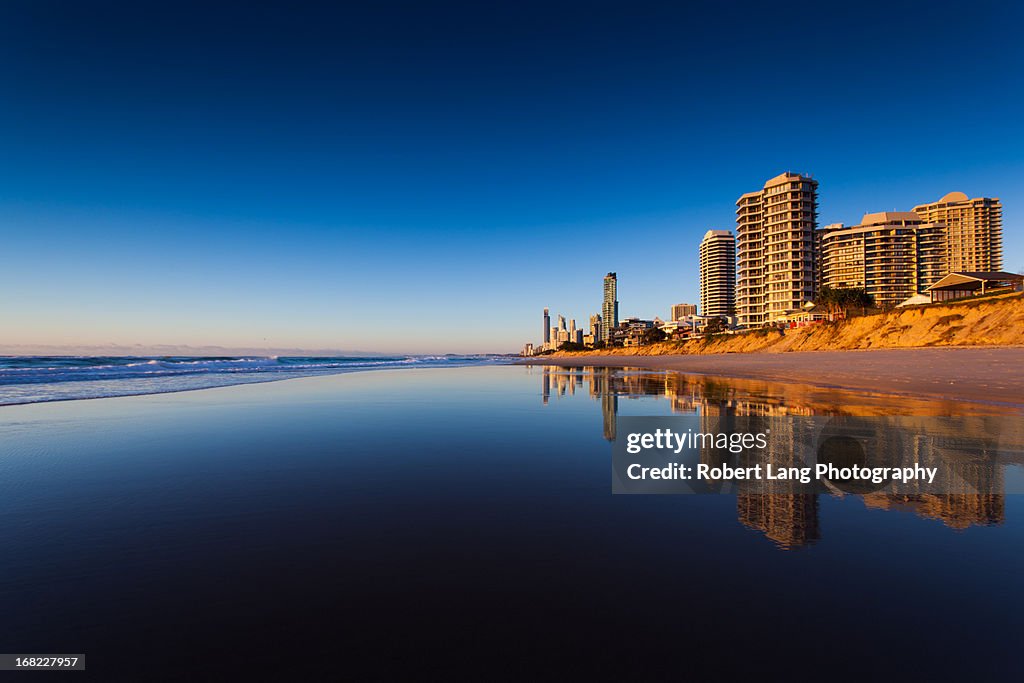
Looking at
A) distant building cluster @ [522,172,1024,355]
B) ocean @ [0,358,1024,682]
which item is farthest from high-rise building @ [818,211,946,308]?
ocean @ [0,358,1024,682]

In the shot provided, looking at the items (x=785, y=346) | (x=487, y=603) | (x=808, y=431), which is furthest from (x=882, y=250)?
(x=487, y=603)

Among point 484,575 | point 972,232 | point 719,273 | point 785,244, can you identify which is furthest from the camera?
point 719,273

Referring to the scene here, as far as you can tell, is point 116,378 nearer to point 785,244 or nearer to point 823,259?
point 785,244

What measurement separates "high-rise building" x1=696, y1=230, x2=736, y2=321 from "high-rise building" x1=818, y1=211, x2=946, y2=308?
1547 inches

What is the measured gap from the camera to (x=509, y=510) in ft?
16.1

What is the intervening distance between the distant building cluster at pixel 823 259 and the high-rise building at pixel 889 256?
0.97 ft

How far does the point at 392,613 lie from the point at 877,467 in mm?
6994

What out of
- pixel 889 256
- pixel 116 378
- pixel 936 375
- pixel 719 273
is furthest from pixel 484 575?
pixel 719 273

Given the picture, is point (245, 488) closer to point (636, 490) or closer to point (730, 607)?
point (636, 490)

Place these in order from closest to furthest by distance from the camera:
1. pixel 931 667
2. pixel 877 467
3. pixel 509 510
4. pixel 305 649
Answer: pixel 931 667
pixel 305 649
pixel 509 510
pixel 877 467

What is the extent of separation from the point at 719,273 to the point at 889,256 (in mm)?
54067

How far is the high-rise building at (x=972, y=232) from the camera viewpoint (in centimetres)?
16225

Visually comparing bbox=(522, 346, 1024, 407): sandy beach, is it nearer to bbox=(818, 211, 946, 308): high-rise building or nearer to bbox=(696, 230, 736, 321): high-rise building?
bbox=(818, 211, 946, 308): high-rise building

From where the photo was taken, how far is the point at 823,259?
5871 inches
